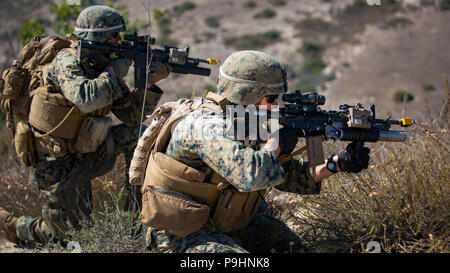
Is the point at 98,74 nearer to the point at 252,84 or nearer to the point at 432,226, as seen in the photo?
the point at 252,84

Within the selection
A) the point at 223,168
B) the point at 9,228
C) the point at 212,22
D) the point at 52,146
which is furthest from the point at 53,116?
the point at 212,22

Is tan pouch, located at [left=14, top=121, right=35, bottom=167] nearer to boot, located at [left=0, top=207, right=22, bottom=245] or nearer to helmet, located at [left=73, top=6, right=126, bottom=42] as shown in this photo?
boot, located at [left=0, top=207, right=22, bottom=245]

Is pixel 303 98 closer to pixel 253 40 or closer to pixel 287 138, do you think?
pixel 287 138

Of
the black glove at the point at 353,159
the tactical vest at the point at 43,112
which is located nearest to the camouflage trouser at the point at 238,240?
the black glove at the point at 353,159

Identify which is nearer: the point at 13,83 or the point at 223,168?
the point at 223,168

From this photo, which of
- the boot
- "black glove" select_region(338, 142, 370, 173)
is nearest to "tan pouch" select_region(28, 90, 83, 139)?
the boot

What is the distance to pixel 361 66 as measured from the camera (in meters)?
22.9

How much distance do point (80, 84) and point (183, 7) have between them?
26920mm

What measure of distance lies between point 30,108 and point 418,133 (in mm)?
3644

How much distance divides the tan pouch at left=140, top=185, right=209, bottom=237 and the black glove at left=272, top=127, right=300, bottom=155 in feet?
1.98

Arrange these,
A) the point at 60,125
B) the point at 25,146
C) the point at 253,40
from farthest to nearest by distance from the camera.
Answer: the point at 253,40 → the point at 25,146 → the point at 60,125

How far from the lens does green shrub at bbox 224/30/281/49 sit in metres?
25.8

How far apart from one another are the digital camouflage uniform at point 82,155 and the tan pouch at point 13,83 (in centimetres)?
35

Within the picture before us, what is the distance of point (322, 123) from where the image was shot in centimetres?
322
